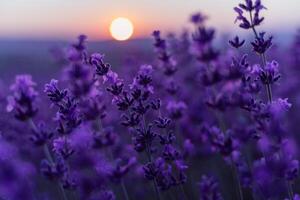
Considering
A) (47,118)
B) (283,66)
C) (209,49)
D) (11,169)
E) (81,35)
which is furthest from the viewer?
(283,66)

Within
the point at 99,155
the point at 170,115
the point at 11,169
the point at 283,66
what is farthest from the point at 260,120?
the point at 283,66

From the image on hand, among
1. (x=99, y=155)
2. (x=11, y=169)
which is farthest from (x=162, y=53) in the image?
(x=11, y=169)

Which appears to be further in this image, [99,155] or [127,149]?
[127,149]

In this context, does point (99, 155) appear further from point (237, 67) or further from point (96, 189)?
point (237, 67)

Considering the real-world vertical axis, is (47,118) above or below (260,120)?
above

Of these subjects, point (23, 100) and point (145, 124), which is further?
point (145, 124)

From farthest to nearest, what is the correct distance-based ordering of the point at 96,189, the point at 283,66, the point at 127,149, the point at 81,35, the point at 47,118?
1. the point at 283,66
2. the point at 47,118
3. the point at 127,149
4. the point at 81,35
5. the point at 96,189

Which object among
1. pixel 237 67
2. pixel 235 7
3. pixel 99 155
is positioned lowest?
pixel 99 155

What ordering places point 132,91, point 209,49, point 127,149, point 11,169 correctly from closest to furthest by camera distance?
point 11,169
point 209,49
point 132,91
point 127,149

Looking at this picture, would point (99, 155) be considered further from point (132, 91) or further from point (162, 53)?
point (162, 53)
